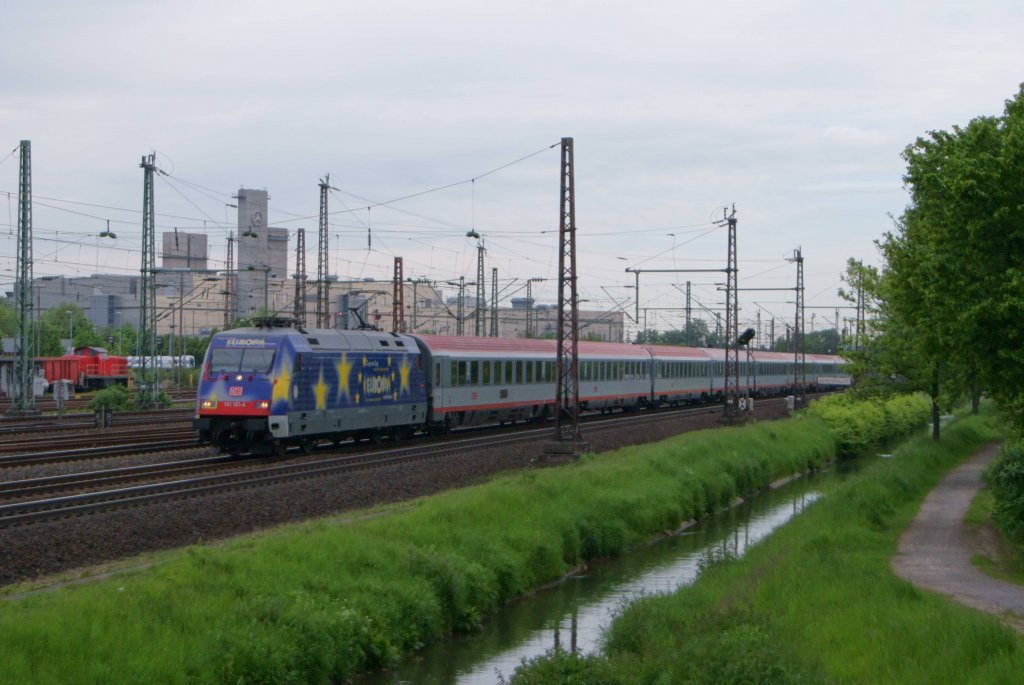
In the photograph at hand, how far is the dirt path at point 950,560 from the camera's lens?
50.1 feet

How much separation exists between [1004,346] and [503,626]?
9.24 m

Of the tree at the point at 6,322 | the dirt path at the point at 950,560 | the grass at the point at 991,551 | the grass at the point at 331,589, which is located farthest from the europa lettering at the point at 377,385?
the tree at the point at 6,322

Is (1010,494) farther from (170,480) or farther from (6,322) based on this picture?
(6,322)

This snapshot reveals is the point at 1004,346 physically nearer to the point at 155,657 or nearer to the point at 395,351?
the point at 155,657

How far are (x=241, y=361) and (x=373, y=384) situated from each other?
590 centimetres

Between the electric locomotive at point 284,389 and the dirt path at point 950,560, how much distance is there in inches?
609

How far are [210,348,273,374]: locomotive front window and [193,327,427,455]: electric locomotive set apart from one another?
0.03 metres

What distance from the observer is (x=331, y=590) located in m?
15.4

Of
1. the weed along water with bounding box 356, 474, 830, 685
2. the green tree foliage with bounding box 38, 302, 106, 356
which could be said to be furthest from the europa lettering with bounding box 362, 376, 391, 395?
the green tree foliage with bounding box 38, 302, 106, 356

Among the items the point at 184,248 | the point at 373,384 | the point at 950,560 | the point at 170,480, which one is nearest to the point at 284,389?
the point at 170,480

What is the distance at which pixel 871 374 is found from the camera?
41438mm

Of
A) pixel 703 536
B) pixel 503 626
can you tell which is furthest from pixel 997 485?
pixel 503 626

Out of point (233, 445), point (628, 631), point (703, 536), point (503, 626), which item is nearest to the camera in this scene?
point (628, 631)

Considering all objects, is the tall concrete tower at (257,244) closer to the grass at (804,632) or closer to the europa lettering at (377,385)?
the europa lettering at (377,385)
